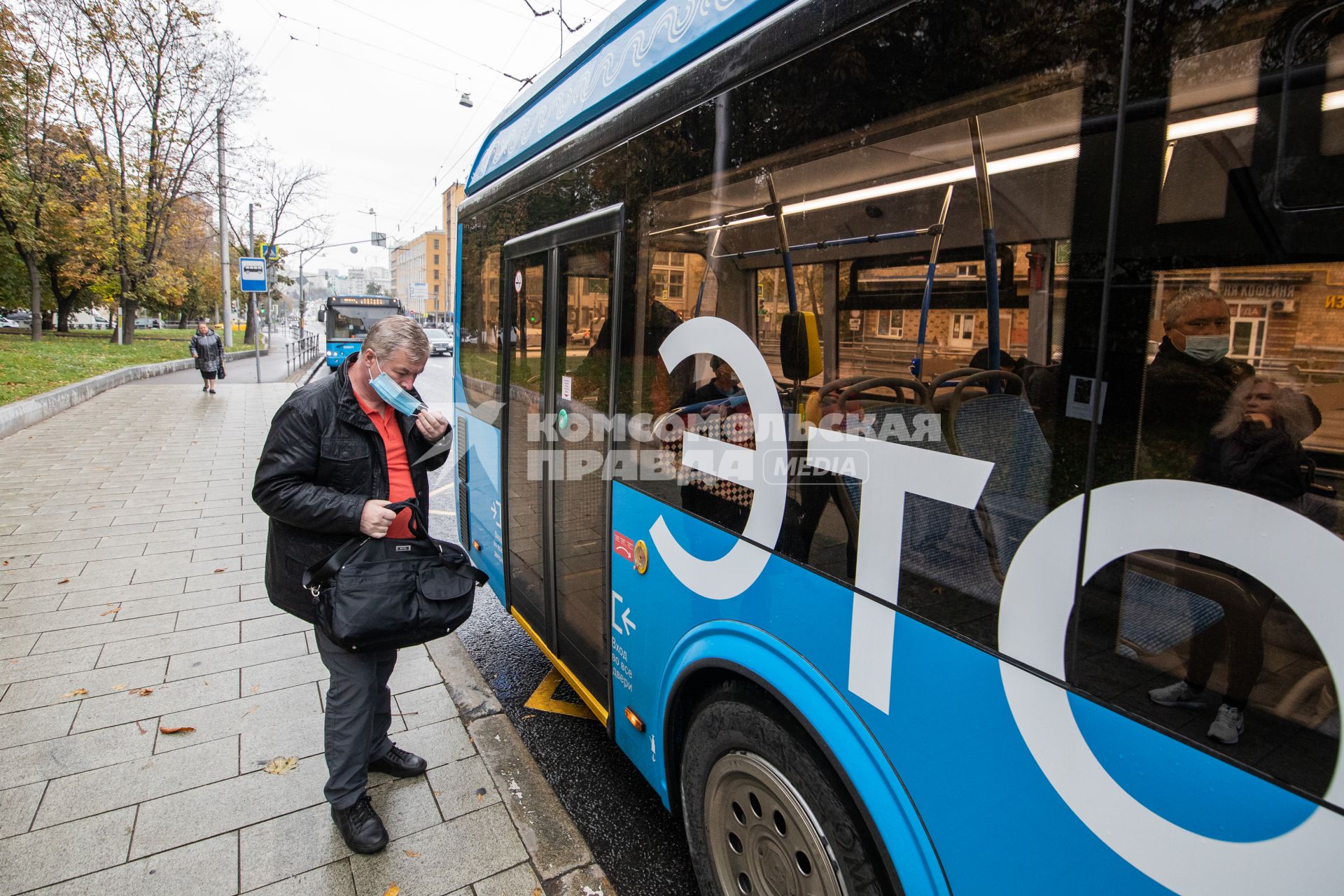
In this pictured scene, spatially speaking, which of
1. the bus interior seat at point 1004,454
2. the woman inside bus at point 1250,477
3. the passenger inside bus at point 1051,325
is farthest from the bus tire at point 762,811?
the woman inside bus at point 1250,477

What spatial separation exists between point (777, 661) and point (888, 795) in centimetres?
44

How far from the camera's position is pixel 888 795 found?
1.60 metres

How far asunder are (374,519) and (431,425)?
40 centimetres

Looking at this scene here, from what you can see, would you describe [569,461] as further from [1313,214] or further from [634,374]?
[1313,214]

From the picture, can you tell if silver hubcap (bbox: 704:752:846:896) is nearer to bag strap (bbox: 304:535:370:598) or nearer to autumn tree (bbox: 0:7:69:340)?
bag strap (bbox: 304:535:370:598)

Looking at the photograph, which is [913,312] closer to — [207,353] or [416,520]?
[416,520]

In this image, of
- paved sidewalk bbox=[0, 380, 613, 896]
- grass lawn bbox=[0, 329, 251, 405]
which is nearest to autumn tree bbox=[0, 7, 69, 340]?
grass lawn bbox=[0, 329, 251, 405]

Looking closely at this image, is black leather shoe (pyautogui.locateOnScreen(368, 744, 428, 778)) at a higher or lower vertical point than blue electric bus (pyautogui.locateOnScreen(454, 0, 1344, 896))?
lower

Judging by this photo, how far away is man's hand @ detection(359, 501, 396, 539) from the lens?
95.7 inches

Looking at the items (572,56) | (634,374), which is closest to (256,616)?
(634,374)

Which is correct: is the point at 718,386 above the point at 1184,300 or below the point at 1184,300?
A: below

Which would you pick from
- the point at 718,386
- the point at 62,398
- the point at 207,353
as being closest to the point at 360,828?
the point at 718,386

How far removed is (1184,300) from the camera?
3.63ft

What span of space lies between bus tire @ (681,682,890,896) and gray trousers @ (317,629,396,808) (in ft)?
3.93
